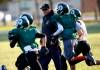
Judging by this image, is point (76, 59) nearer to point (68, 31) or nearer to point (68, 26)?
point (68, 31)

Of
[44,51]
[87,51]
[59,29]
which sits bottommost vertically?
[87,51]

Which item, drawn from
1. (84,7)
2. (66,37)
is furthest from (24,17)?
(84,7)

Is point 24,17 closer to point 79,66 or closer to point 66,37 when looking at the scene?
point 66,37

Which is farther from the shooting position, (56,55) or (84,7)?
(84,7)

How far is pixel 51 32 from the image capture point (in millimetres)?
12672

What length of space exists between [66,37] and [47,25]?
822 mm

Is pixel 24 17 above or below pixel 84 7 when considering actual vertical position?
above

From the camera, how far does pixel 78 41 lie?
1296 centimetres

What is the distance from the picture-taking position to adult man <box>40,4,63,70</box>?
41.3ft

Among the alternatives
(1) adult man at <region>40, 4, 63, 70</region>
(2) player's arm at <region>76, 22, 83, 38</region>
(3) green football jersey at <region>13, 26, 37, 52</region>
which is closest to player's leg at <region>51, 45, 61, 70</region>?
(1) adult man at <region>40, 4, 63, 70</region>

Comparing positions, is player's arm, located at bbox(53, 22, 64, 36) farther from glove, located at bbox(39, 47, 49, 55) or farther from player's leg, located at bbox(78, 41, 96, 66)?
player's leg, located at bbox(78, 41, 96, 66)

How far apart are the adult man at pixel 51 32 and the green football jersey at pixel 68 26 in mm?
379

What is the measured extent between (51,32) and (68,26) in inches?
26.6

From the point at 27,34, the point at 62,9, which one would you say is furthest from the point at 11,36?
the point at 62,9
